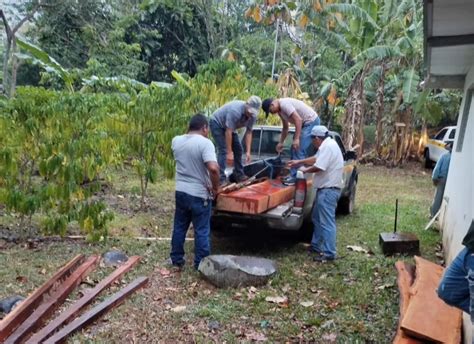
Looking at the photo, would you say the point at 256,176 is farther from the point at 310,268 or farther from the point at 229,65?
the point at 229,65

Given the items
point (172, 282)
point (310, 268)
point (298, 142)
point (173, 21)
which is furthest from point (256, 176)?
point (173, 21)

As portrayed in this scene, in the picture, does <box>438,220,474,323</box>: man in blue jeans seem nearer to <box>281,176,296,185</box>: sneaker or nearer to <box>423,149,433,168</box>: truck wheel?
<box>281,176,296,185</box>: sneaker

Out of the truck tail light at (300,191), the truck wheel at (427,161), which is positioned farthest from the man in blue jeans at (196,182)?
the truck wheel at (427,161)

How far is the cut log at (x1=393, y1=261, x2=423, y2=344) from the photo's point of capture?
12.3ft

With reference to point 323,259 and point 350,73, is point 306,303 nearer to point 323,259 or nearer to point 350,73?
point 323,259

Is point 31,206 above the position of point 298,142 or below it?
below

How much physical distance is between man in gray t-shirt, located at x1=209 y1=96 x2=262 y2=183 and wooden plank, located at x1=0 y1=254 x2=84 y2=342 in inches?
100

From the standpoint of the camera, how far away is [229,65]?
36.1 feet

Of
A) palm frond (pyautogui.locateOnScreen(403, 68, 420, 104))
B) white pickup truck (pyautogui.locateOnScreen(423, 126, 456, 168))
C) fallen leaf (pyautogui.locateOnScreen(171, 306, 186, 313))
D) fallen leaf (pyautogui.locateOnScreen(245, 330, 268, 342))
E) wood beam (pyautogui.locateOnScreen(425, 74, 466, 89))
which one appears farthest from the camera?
Answer: white pickup truck (pyautogui.locateOnScreen(423, 126, 456, 168))

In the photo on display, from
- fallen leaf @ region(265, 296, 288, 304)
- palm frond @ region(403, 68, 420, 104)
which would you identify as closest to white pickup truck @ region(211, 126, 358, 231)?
fallen leaf @ region(265, 296, 288, 304)

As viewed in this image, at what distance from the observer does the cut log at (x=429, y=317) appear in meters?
3.78

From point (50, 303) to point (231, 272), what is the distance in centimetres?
185

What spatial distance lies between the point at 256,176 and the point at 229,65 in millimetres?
4447

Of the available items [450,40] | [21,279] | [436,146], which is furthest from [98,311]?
[436,146]
